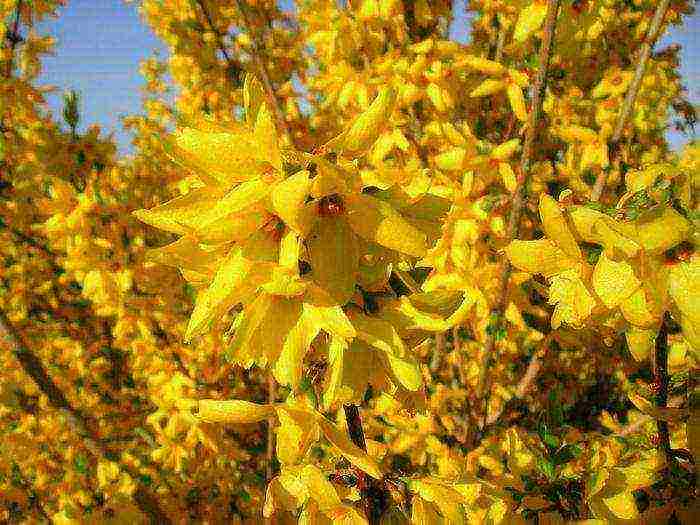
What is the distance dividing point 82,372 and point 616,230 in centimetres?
468

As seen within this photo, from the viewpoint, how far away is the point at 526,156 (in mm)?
1780

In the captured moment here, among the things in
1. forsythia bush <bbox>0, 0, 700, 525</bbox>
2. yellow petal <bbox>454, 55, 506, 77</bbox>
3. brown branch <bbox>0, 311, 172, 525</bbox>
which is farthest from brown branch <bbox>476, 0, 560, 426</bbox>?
brown branch <bbox>0, 311, 172, 525</bbox>

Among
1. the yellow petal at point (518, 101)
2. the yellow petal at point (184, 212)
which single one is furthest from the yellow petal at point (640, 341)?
the yellow petal at point (518, 101)

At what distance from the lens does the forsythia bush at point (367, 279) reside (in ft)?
2.96

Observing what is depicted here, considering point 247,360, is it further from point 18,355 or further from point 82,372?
point 82,372

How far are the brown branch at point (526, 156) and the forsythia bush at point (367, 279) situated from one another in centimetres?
1

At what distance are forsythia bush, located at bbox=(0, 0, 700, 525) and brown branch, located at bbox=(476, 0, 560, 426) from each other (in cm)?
1

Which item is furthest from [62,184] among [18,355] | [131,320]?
[18,355]

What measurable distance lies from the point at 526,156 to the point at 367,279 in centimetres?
104

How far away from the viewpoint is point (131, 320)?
359 centimetres

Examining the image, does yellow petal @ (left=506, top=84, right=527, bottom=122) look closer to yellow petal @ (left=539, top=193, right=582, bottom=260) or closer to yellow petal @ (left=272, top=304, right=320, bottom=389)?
yellow petal @ (left=539, top=193, right=582, bottom=260)

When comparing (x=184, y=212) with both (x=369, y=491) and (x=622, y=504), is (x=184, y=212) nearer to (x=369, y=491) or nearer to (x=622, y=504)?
(x=369, y=491)

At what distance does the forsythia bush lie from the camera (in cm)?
90

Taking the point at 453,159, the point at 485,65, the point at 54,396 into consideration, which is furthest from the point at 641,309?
the point at 54,396
